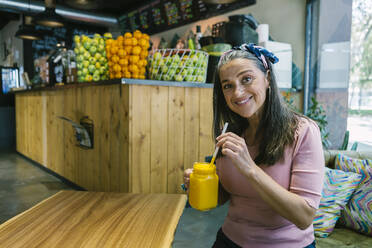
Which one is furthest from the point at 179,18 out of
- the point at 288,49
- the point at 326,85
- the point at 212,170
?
the point at 212,170

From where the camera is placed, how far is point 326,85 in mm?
3246

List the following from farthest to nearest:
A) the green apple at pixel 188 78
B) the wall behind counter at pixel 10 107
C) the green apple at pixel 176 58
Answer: the wall behind counter at pixel 10 107, the green apple at pixel 188 78, the green apple at pixel 176 58

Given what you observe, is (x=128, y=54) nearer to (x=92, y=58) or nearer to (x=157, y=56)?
(x=157, y=56)

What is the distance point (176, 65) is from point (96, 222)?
5.74ft

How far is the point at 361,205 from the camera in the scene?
5.58ft

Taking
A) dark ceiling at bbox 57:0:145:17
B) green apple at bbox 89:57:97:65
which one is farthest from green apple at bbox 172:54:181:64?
dark ceiling at bbox 57:0:145:17

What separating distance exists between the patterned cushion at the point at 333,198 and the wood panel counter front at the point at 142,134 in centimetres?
126

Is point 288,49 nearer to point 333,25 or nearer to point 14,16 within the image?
point 333,25

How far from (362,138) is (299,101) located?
84 cm

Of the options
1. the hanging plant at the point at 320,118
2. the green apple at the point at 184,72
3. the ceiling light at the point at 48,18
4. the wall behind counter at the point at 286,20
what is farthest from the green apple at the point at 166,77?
the ceiling light at the point at 48,18

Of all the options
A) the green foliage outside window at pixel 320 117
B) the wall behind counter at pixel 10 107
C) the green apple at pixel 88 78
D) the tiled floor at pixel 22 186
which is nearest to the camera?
the green apple at pixel 88 78

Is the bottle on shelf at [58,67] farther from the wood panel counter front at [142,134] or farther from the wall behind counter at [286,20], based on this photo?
the wall behind counter at [286,20]

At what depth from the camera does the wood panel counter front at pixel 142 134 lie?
2402 mm

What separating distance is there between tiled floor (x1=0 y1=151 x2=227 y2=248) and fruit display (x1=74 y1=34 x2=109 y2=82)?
159cm
